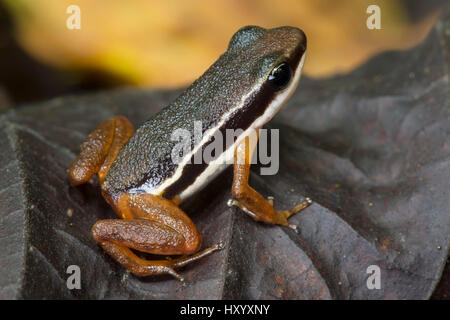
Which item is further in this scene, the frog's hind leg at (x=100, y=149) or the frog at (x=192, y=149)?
the frog's hind leg at (x=100, y=149)

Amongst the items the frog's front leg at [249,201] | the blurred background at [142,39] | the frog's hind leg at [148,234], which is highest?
the blurred background at [142,39]

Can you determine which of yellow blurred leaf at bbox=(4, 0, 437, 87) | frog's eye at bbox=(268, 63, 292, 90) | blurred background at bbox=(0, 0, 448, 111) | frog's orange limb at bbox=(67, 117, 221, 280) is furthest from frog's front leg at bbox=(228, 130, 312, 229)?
yellow blurred leaf at bbox=(4, 0, 437, 87)

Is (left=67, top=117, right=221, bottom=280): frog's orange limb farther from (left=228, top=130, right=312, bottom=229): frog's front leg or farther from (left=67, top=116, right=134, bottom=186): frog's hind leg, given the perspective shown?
(left=228, top=130, right=312, bottom=229): frog's front leg

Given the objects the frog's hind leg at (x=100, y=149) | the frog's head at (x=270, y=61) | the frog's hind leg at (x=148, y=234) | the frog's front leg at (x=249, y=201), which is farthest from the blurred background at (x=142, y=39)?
the frog's hind leg at (x=148, y=234)

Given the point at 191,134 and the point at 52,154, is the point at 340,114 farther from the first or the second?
the point at 52,154

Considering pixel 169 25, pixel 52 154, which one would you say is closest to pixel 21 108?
pixel 52 154

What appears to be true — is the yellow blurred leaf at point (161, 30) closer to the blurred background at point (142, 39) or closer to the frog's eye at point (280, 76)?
the blurred background at point (142, 39)
